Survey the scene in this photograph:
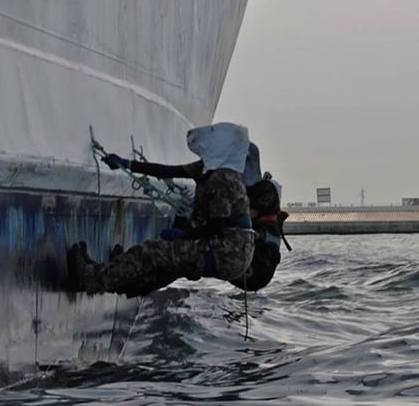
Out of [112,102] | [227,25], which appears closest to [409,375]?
[112,102]

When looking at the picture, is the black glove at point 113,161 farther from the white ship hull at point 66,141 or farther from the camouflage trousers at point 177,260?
the camouflage trousers at point 177,260

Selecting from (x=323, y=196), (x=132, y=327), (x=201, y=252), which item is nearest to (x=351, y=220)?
(x=323, y=196)

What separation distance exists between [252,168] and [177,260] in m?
1.39

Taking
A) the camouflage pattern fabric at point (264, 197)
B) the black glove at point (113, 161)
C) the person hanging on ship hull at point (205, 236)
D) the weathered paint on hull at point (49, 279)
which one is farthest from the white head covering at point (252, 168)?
the black glove at point (113, 161)

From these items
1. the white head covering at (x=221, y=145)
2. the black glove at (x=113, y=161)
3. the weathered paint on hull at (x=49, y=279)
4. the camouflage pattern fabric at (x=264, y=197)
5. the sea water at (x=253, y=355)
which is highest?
the white head covering at (x=221, y=145)

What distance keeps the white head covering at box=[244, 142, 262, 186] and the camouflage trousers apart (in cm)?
100

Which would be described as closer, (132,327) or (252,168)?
(252,168)

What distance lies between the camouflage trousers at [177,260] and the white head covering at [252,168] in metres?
1.00

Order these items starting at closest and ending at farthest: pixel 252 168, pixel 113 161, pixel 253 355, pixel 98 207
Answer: pixel 113 161 → pixel 98 207 → pixel 253 355 → pixel 252 168

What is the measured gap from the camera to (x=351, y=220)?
2154 inches

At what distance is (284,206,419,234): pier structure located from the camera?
154ft

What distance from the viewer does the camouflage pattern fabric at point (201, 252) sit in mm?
6668

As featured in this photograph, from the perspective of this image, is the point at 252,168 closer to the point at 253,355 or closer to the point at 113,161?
the point at 253,355

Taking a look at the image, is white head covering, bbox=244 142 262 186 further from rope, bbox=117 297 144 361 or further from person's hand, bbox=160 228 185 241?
rope, bbox=117 297 144 361
